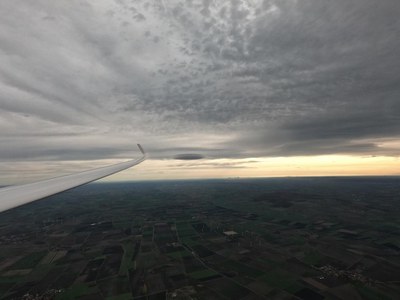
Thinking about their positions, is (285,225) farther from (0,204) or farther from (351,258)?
(0,204)

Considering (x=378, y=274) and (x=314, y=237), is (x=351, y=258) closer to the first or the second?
(x=378, y=274)

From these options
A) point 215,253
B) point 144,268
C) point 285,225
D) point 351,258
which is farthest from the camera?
point 285,225

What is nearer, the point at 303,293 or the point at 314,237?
the point at 303,293

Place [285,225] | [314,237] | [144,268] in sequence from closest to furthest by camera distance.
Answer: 1. [144,268]
2. [314,237]
3. [285,225]

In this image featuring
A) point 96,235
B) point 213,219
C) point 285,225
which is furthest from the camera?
point 213,219

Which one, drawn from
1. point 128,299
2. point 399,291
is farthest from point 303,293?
point 128,299

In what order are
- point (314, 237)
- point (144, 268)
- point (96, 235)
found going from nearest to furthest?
point (144, 268) → point (314, 237) → point (96, 235)

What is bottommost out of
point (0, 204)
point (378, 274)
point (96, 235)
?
point (96, 235)

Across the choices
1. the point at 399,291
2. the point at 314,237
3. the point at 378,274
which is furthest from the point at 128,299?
the point at 314,237

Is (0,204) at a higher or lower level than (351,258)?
higher
